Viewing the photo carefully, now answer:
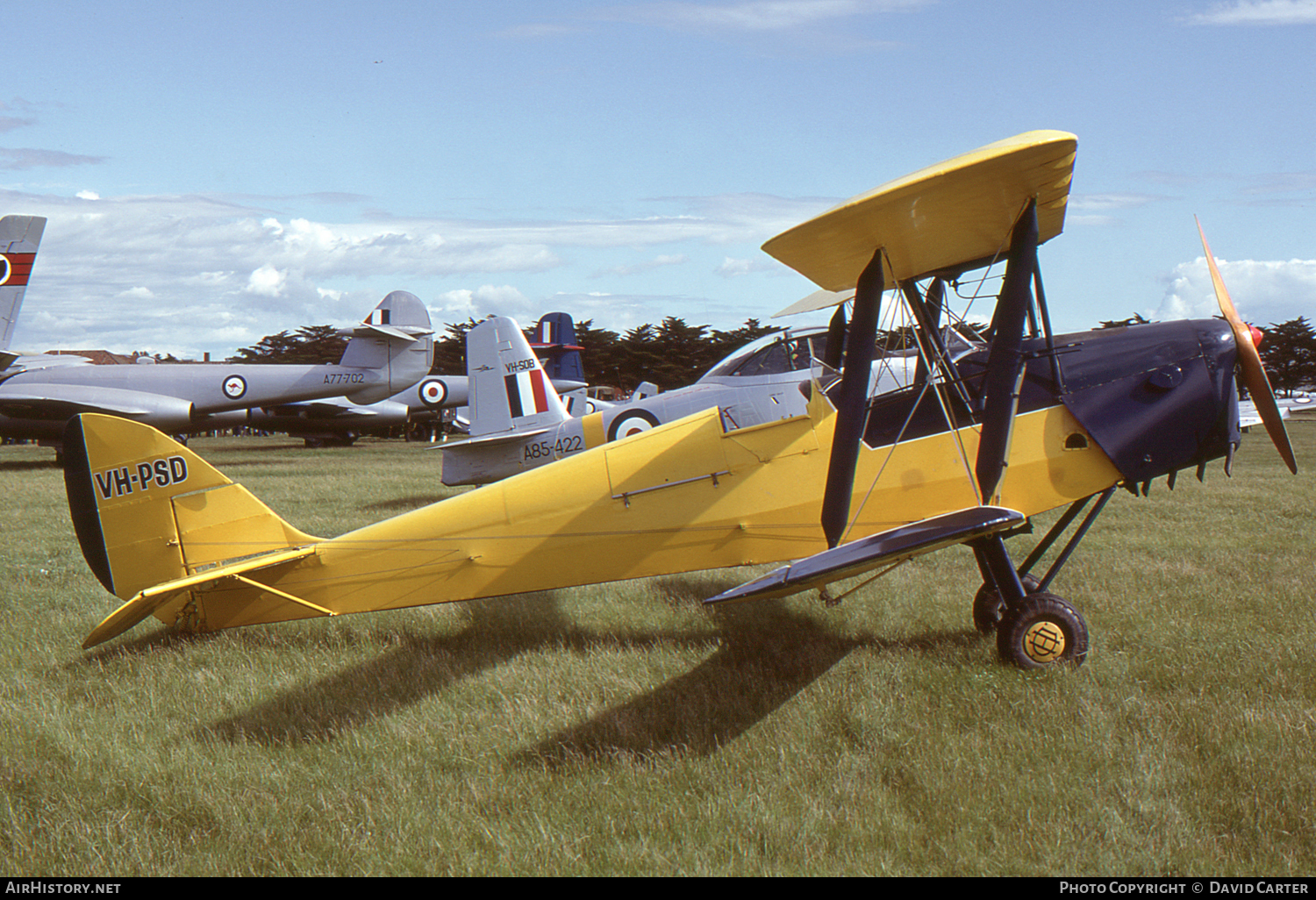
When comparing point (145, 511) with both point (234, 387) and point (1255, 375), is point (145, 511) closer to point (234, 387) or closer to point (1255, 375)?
point (1255, 375)

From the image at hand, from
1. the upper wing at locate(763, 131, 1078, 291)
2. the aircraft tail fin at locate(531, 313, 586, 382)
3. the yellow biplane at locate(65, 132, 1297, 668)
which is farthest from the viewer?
the aircraft tail fin at locate(531, 313, 586, 382)

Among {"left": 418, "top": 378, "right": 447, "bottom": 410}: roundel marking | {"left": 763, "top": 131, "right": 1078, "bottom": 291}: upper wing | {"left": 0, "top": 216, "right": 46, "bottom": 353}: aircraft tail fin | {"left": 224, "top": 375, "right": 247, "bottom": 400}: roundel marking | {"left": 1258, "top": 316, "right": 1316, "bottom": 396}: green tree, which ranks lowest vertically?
{"left": 1258, "top": 316, "right": 1316, "bottom": 396}: green tree

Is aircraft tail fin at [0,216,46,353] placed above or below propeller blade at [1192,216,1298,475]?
above

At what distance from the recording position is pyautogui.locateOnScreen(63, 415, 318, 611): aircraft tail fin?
5.05 meters

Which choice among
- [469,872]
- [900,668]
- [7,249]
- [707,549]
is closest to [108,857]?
[469,872]

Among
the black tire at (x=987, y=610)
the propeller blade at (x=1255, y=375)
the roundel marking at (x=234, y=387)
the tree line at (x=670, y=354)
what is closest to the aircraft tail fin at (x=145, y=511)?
the black tire at (x=987, y=610)

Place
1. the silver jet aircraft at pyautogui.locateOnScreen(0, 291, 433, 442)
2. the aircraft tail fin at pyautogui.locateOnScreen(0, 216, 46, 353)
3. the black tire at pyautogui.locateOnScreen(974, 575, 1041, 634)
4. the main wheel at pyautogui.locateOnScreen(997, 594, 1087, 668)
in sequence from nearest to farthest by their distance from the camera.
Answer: the main wheel at pyautogui.locateOnScreen(997, 594, 1087, 668), the black tire at pyautogui.locateOnScreen(974, 575, 1041, 634), the aircraft tail fin at pyautogui.locateOnScreen(0, 216, 46, 353), the silver jet aircraft at pyautogui.locateOnScreen(0, 291, 433, 442)

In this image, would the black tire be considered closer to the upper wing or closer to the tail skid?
the upper wing

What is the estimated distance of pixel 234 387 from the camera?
2447 centimetres

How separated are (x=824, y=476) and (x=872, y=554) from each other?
130 centimetres

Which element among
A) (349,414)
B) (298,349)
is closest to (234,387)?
(349,414)

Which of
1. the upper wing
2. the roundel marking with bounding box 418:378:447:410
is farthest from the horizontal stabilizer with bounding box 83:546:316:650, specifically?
the roundel marking with bounding box 418:378:447:410

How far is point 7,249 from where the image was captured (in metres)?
21.0

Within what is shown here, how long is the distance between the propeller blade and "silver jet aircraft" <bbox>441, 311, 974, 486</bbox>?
5.28m
